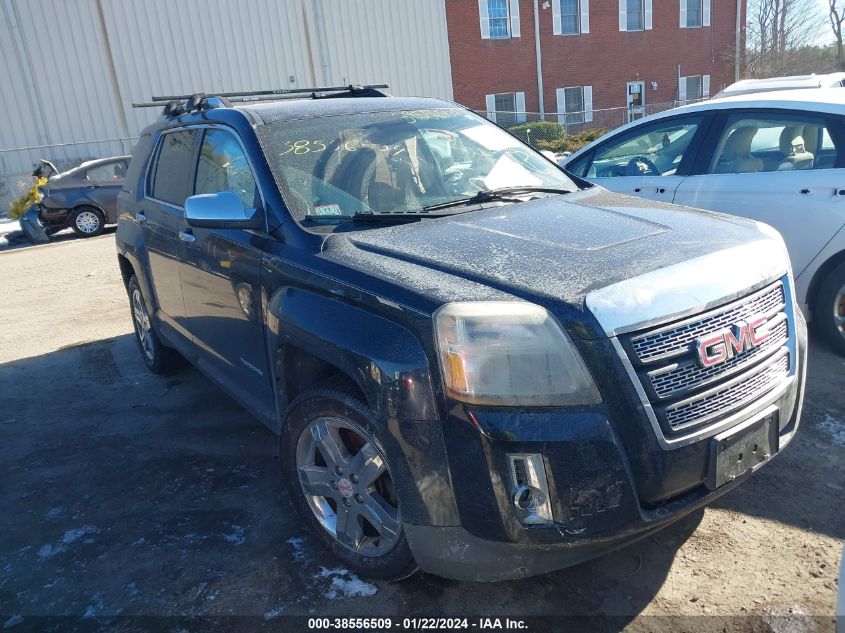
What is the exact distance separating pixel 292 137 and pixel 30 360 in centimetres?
436

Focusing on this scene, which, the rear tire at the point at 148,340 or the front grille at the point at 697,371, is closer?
the front grille at the point at 697,371

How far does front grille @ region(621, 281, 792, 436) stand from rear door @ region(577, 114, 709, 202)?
2955 millimetres

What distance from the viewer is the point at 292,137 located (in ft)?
11.0

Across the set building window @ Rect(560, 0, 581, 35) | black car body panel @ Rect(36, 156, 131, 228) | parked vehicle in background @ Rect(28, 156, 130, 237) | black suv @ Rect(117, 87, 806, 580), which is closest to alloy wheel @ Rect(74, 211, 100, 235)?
parked vehicle in background @ Rect(28, 156, 130, 237)

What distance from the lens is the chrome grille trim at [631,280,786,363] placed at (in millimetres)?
2156

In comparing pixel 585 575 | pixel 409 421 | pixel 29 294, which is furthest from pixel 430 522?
pixel 29 294

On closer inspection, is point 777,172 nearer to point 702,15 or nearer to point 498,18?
point 498,18

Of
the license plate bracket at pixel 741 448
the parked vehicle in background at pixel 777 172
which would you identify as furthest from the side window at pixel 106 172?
the license plate bracket at pixel 741 448

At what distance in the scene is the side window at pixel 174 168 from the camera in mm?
4180

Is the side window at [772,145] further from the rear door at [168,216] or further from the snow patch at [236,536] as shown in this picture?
the snow patch at [236,536]

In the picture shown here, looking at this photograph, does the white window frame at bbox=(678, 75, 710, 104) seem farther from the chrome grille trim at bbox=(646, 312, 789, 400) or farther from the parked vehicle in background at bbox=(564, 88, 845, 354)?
the chrome grille trim at bbox=(646, 312, 789, 400)

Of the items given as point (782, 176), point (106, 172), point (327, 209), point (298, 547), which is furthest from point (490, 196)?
point (106, 172)

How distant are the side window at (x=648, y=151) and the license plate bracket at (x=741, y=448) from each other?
3246 millimetres

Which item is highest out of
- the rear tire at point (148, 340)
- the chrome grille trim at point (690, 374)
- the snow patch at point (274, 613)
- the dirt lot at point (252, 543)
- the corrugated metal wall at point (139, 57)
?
the corrugated metal wall at point (139, 57)
